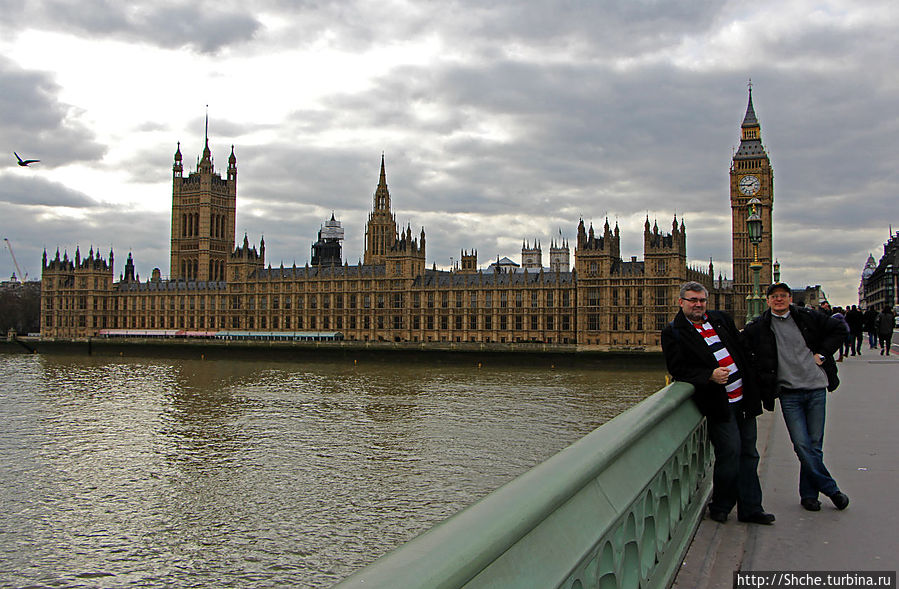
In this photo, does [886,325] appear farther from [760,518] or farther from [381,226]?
[381,226]

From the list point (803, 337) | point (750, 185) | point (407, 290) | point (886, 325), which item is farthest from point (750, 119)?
point (803, 337)

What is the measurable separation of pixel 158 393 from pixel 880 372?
101ft

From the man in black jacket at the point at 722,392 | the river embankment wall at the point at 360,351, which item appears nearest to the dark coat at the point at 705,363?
the man in black jacket at the point at 722,392

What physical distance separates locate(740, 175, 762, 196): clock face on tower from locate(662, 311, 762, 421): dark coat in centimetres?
7681

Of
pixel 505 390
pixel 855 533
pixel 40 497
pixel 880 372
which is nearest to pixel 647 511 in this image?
pixel 855 533

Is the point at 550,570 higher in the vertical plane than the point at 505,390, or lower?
higher

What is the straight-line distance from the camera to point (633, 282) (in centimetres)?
6462

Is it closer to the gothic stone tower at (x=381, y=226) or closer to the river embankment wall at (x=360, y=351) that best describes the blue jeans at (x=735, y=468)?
the river embankment wall at (x=360, y=351)

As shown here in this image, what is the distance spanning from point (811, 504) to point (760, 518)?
0.57 m

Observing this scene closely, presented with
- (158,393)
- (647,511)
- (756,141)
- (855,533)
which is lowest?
(158,393)

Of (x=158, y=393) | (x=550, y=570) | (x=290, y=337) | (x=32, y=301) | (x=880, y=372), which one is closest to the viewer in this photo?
(x=550, y=570)

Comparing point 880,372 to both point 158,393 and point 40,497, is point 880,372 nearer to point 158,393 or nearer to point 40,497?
point 40,497

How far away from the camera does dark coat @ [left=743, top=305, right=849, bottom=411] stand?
5605mm

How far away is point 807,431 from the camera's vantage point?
5.63 meters
